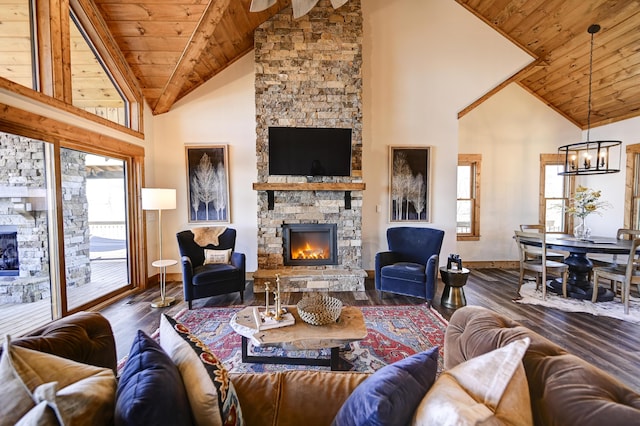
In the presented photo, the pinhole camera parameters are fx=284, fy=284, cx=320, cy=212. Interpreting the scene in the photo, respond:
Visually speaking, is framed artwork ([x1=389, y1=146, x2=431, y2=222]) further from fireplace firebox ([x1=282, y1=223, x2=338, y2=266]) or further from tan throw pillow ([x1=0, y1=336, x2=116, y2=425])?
tan throw pillow ([x1=0, y1=336, x2=116, y2=425])

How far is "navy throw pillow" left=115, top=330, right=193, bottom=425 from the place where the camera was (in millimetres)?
781

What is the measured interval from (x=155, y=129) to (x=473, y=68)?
18.6 feet

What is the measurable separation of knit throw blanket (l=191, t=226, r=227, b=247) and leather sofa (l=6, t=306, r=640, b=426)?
8.99ft

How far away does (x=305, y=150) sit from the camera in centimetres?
452

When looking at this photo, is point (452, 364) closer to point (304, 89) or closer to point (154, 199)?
point (154, 199)

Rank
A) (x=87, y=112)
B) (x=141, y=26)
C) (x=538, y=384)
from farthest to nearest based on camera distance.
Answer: (x=141, y=26) < (x=87, y=112) < (x=538, y=384)

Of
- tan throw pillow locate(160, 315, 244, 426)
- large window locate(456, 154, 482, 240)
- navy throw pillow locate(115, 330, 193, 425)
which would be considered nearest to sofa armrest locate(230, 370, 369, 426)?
tan throw pillow locate(160, 315, 244, 426)

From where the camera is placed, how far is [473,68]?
498cm

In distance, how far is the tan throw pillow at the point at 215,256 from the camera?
412 cm

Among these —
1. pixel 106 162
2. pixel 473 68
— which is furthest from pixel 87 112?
pixel 473 68

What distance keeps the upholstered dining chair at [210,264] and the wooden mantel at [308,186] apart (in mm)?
862

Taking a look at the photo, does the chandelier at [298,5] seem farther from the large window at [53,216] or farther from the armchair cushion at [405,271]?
the armchair cushion at [405,271]

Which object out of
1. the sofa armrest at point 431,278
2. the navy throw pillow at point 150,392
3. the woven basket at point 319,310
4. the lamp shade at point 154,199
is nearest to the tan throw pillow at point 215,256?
the lamp shade at point 154,199

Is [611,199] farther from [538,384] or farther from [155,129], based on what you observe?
[155,129]
